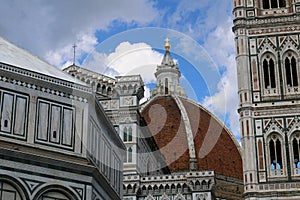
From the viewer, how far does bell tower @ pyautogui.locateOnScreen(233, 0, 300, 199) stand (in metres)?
30.9

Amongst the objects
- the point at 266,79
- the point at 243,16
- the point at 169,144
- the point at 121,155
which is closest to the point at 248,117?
the point at 266,79

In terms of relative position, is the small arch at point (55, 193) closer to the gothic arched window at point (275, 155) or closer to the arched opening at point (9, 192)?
the arched opening at point (9, 192)

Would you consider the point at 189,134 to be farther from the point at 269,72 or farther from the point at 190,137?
the point at 269,72

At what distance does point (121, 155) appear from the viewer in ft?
63.6

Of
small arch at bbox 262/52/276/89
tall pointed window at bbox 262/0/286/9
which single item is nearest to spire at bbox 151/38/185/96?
tall pointed window at bbox 262/0/286/9

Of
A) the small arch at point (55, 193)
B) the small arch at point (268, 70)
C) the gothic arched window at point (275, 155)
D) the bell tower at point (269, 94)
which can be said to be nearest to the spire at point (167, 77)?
the bell tower at point (269, 94)

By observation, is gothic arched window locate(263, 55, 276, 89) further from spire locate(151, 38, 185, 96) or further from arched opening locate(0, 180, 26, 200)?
spire locate(151, 38, 185, 96)

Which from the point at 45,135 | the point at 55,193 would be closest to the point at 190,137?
the point at 45,135

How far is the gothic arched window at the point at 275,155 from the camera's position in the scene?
102 feet

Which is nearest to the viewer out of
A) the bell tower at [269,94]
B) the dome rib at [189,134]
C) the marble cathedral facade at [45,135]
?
the marble cathedral facade at [45,135]

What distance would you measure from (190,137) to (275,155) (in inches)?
1033

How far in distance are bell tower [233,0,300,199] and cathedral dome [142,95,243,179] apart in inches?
806

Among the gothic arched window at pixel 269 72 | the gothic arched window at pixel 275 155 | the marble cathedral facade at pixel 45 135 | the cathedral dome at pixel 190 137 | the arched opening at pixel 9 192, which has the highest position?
the cathedral dome at pixel 190 137

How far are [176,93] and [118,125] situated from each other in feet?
106
